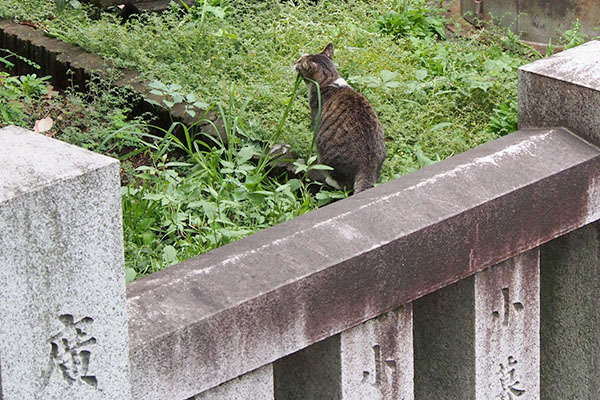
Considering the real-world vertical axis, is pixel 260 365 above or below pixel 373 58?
above

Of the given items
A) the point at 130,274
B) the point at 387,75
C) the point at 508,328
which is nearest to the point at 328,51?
the point at 387,75

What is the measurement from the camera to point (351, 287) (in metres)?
2.37

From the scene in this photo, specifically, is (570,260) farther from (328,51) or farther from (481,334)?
(328,51)

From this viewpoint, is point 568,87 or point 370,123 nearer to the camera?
point 568,87

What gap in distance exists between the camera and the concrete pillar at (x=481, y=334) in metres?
2.65

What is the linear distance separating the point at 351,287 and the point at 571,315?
86 centimetres

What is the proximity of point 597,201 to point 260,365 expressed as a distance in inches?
42.1

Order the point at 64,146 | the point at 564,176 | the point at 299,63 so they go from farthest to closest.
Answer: the point at 299,63, the point at 564,176, the point at 64,146

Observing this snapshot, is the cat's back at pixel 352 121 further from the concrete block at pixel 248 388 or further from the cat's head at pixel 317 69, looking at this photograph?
the concrete block at pixel 248 388

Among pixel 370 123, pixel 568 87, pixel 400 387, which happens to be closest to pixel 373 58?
pixel 370 123

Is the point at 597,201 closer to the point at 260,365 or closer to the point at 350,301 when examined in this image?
the point at 350,301

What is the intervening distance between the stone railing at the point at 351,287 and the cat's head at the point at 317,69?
284 centimetres

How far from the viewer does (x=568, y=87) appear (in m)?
2.81

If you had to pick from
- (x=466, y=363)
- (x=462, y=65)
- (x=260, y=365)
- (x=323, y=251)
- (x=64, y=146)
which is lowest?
(x=462, y=65)
